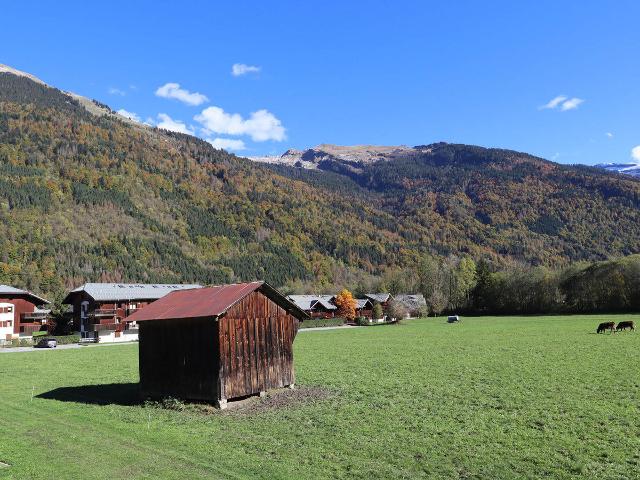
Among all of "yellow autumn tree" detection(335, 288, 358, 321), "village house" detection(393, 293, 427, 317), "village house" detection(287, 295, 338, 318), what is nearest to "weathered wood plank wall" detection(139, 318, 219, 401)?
"yellow autumn tree" detection(335, 288, 358, 321)

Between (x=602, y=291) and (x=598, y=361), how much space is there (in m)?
Result: 89.9

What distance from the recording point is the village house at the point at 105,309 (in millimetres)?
90812

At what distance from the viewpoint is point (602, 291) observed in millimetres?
111562

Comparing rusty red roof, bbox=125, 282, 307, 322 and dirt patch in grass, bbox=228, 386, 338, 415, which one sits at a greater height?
rusty red roof, bbox=125, 282, 307, 322

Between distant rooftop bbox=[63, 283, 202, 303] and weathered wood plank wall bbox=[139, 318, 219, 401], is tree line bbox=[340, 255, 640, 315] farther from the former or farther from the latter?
weathered wood plank wall bbox=[139, 318, 219, 401]

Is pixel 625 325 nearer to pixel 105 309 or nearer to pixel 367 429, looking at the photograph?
pixel 367 429

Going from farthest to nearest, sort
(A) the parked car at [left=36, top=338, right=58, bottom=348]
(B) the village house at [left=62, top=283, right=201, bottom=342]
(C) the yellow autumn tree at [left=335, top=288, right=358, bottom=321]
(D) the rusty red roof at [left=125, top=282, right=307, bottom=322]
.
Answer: (C) the yellow autumn tree at [left=335, top=288, right=358, bottom=321], (B) the village house at [left=62, top=283, right=201, bottom=342], (A) the parked car at [left=36, top=338, right=58, bottom=348], (D) the rusty red roof at [left=125, top=282, right=307, bottom=322]

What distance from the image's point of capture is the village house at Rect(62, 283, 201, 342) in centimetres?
9081

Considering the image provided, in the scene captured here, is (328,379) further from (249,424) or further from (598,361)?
(598,361)

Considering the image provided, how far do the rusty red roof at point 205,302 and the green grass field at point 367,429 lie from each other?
4.27m

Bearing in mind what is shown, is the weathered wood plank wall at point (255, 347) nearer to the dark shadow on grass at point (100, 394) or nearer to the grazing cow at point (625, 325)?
the dark shadow on grass at point (100, 394)

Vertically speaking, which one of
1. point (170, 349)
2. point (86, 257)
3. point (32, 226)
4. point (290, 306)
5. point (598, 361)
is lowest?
point (598, 361)

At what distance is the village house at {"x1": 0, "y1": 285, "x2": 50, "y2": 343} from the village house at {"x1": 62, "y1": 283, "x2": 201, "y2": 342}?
5844mm

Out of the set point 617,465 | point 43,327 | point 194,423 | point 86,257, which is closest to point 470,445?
point 617,465
